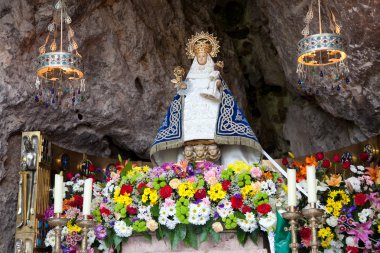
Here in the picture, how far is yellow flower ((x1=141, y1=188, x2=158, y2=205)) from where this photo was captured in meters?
6.08

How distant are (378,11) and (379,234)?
7.85ft

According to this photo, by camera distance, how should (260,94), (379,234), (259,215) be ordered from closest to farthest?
(259,215) < (379,234) < (260,94)

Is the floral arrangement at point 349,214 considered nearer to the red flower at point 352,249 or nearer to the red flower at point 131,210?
the red flower at point 352,249

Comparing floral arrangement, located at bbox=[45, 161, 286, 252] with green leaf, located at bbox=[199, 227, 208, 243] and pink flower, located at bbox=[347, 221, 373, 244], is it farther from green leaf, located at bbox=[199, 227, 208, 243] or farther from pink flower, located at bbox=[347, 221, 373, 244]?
pink flower, located at bbox=[347, 221, 373, 244]

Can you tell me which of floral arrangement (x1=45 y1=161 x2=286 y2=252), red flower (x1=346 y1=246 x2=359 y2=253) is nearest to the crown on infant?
floral arrangement (x1=45 y1=161 x2=286 y2=252)

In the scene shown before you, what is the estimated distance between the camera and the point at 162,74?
945cm

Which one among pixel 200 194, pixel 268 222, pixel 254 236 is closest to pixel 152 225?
pixel 200 194

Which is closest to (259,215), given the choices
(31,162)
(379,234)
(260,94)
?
(379,234)

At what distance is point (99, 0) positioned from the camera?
342 inches

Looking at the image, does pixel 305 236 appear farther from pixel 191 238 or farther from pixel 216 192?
pixel 191 238

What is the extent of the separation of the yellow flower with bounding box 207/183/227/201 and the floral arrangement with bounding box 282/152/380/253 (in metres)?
0.78

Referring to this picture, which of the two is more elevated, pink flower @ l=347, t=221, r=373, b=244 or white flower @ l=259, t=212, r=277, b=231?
white flower @ l=259, t=212, r=277, b=231

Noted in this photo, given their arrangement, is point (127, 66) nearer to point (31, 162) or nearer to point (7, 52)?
point (7, 52)

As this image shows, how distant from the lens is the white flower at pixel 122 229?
6055mm
